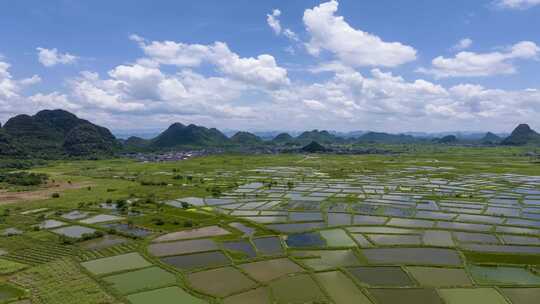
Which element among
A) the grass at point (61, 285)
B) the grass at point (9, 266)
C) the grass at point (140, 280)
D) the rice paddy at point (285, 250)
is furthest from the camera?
the grass at point (9, 266)

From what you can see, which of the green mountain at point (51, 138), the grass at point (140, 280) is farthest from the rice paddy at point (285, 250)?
the green mountain at point (51, 138)

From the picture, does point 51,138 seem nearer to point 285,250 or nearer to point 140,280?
point 140,280

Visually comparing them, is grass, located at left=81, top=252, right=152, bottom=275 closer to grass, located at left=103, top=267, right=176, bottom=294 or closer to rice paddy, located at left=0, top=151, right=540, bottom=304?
rice paddy, located at left=0, top=151, right=540, bottom=304

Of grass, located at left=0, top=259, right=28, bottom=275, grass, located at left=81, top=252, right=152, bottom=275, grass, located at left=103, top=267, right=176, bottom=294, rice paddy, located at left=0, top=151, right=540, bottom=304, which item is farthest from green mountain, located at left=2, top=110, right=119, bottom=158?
grass, located at left=103, top=267, right=176, bottom=294

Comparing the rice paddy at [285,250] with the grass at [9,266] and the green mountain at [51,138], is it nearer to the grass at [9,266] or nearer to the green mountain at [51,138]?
the grass at [9,266]

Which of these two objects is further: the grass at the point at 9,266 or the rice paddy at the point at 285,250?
the grass at the point at 9,266

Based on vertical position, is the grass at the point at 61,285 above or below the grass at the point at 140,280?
A: above

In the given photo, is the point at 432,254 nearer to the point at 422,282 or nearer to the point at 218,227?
the point at 422,282

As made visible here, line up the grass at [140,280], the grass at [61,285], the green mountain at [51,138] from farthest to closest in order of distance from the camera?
the green mountain at [51,138] → the grass at [140,280] → the grass at [61,285]

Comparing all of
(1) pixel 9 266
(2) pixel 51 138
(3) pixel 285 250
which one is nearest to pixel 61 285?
(1) pixel 9 266
